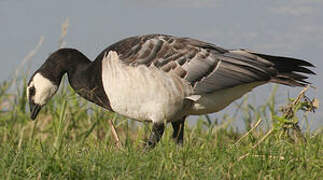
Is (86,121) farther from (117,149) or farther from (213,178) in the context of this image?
(213,178)

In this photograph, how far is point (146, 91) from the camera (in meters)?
6.42

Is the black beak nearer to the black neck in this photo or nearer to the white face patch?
the white face patch

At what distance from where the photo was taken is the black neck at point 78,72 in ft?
23.4

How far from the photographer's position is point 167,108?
21.4ft

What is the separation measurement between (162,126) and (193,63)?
37.4 inches

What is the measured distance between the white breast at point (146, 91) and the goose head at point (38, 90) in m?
1.46

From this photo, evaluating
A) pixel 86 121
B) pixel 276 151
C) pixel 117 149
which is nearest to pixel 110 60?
pixel 117 149

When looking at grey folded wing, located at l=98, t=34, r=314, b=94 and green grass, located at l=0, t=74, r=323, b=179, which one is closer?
green grass, located at l=0, t=74, r=323, b=179

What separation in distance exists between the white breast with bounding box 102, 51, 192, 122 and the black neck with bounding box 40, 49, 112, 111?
0.46 meters

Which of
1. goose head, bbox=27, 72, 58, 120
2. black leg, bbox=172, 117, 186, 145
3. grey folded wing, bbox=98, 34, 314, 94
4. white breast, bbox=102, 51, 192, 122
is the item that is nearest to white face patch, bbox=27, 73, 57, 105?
goose head, bbox=27, 72, 58, 120

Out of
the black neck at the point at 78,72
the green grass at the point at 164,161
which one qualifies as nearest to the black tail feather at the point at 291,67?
the green grass at the point at 164,161

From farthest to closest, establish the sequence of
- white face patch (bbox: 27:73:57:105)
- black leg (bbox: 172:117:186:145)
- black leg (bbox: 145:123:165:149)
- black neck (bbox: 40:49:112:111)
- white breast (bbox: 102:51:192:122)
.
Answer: white face patch (bbox: 27:73:57:105) → black leg (bbox: 172:117:186:145) → black neck (bbox: 40:49:112:111) → black leg (bbox: 145:123:165:149) → white breast (bbox: 102:51:192:122)

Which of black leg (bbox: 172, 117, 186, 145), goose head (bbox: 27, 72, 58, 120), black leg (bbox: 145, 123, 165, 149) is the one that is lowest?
black leg (bbox: 172, 117, 186, 145)

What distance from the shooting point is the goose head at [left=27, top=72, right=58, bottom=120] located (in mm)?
7738
